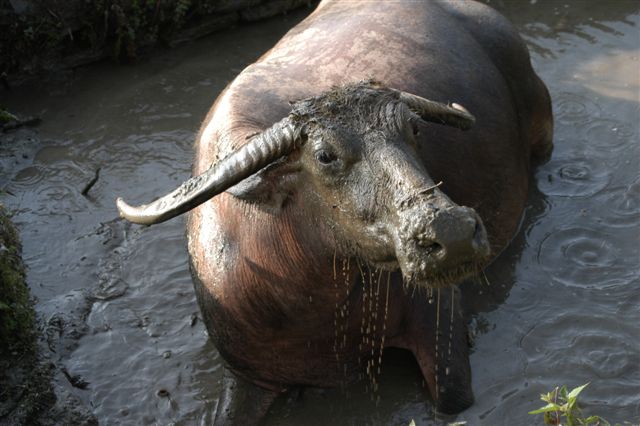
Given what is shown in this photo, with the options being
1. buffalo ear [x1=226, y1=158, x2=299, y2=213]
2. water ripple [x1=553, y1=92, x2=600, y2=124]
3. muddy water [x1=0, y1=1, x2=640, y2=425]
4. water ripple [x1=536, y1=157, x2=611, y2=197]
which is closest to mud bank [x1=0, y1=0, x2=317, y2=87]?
muddy water [x1=0, y1=1, x2=640, y2=425]

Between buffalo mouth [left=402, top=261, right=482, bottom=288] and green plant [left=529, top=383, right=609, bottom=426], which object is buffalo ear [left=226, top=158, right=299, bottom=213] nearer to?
buffalo mouth [left=402, top=261, right=482, bottom=288]

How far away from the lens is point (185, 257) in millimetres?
6027

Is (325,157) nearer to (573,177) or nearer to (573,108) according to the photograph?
(573,177)

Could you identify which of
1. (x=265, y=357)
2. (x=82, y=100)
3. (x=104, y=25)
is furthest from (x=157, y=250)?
(x=104, y=25)

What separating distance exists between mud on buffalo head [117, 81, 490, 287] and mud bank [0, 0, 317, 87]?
436 cm

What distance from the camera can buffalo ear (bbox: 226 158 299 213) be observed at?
13.0ft

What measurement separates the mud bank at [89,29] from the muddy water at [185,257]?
0.66ft

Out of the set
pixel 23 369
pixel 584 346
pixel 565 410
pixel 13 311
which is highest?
pixel 565 410

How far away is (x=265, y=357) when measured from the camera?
467cm

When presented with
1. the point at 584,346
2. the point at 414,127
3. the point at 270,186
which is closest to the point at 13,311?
the point at 270,186

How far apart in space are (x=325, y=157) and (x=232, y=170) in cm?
41

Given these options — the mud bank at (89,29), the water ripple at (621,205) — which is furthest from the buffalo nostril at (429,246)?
the mud bank at (89,29)

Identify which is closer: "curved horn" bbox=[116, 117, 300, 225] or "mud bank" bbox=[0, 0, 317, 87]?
"curved horn" bbox=[116, 117, 300, 225]

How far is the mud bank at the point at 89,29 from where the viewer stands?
25.2 feet
